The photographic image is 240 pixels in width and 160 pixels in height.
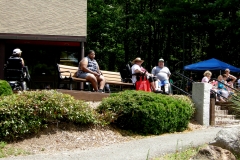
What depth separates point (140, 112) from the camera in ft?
32.9

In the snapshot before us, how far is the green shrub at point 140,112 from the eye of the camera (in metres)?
10.0

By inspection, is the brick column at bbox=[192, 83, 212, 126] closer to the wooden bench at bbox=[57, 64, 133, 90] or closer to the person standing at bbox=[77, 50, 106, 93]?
the wooden bench at bbox=[57, 64, 133, 90]

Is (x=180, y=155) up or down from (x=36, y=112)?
down

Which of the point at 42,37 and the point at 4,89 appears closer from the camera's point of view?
the point at 4,89

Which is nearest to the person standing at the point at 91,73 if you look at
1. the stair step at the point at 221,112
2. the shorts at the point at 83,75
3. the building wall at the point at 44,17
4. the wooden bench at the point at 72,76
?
the shorts at the point at 83,75

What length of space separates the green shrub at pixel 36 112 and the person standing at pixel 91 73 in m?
2.84

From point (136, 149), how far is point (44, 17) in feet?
43.6

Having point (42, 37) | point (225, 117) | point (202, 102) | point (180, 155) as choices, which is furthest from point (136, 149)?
point (42, 37)

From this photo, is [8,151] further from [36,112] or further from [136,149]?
[136,149]

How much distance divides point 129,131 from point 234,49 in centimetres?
2188

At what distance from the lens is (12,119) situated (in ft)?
28.0

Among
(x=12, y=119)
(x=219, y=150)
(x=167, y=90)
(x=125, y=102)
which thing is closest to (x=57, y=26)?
(x=167, y=90)

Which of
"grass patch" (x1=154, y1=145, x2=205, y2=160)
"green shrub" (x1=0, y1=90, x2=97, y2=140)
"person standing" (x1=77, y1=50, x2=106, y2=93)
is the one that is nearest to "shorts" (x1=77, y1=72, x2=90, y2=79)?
"person standing" (x1=77, y1=50, x2=106, y2=93)

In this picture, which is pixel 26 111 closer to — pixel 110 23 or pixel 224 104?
pixel 224 104
